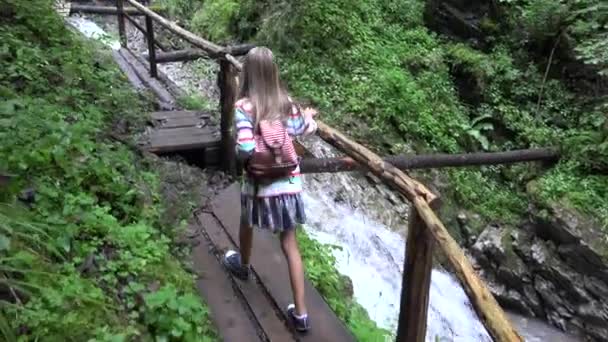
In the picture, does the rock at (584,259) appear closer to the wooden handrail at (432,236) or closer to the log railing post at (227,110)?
the log railing post at (227,110)

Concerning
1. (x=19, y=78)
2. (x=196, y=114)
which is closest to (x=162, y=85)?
(x=196, y=114)

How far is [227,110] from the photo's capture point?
21.4ft

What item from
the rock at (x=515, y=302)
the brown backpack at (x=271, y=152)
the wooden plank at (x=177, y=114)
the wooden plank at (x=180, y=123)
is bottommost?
the rock at (x=515, y=302)

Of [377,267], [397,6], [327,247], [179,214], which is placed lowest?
[377,267]

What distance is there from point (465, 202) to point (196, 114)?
4699 mm

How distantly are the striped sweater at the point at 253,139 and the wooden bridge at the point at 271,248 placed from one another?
1.58 ft

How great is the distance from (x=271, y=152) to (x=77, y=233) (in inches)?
57.4

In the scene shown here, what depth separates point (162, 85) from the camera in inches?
393

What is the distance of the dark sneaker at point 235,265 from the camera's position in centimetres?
453

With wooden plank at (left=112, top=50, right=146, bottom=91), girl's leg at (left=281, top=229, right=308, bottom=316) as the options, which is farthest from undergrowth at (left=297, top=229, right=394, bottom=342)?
wooden plank at (left=112, top=50, right=146, bottom=91)

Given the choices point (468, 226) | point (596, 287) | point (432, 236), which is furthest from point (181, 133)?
point (596, 287)

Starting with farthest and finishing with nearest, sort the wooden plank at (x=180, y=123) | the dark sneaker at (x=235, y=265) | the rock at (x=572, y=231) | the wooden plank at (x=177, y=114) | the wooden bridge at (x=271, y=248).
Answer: the rock at (x=572, y=231) → the wooden plank at (x=177, y=114) → the wooden plank at (x=180, y=123) → the dark sneaker at (x=235, y=265) → the wooden bridge at (x=271, y=248)

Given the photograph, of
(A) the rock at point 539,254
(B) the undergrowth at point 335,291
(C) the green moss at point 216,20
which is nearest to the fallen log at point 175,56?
(C) the green moss at point 216,20

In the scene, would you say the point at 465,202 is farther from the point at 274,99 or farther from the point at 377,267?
the point at 274,99
